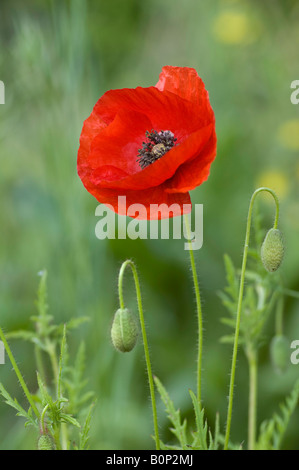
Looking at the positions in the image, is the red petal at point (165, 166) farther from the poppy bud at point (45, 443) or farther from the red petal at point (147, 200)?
the poppy bud at point (45, 443)

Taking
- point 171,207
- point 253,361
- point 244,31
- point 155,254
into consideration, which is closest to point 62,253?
point 155,254

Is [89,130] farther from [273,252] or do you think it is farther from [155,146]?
[273,252]

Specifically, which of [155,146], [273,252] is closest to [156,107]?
[155,146]

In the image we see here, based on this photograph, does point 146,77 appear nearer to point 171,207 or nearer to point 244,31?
point 244,31

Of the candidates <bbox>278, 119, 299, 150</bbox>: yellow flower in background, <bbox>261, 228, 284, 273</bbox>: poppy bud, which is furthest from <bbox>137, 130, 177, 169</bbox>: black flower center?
<bbox>278, 119, 299, 150</bbox>: yellow flower in background


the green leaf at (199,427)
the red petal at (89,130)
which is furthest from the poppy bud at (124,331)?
the red petal at (89,130)
